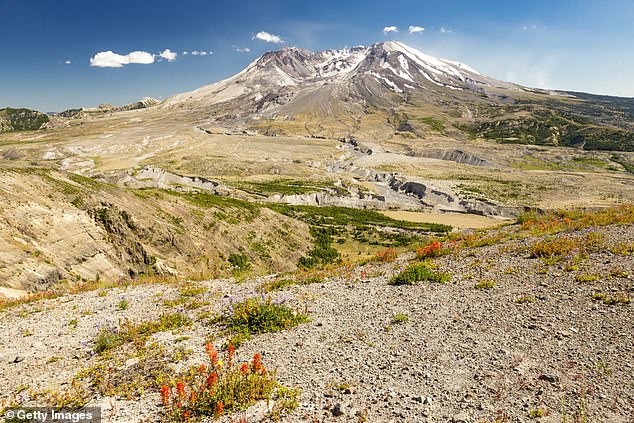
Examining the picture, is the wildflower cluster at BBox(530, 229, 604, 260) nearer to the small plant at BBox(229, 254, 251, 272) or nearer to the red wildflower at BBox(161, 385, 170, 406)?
the red wildflower at BBox(161, 385, 170, 406)

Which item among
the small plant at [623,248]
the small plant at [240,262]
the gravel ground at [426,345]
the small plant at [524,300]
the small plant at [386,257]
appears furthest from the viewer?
the small plant at [240,262]

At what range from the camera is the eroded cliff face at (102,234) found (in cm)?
1608

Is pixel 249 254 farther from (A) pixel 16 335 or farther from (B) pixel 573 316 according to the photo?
(B) pixel 573 316

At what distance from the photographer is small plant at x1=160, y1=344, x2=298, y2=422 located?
5.64m

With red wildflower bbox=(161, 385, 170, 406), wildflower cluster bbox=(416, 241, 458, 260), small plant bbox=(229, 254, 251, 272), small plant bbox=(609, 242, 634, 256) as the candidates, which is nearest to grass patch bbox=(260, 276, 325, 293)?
wildflower cluster bbox=(416, 241, 458, 260)

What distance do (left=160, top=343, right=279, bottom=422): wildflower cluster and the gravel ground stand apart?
15.1 inches

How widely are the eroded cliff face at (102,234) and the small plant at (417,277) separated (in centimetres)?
908

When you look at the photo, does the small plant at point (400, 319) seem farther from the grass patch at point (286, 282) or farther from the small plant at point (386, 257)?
the small plant at point (386, 257)

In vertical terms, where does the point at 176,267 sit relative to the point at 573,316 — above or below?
below

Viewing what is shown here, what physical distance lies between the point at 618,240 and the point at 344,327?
34.7 feet

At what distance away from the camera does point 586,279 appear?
9.24 metres

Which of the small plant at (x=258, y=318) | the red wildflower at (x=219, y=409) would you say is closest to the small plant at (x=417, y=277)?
the small plant at (x=258, y=318)

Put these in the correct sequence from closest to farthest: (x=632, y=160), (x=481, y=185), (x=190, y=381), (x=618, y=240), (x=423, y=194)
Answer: (x=190, y=381), (x=618, y=240), (x=423, y=194), (x=481, y=185), (x=632, y=160)

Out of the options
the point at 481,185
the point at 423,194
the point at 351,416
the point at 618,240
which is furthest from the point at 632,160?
the point at 351,416
